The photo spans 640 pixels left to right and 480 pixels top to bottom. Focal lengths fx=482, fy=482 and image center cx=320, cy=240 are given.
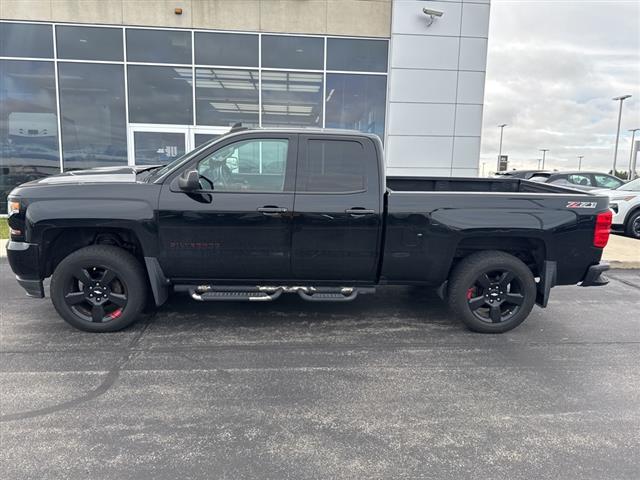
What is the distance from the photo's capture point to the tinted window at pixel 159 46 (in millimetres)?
12883

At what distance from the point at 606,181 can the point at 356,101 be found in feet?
24.9

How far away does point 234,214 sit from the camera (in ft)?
14.9

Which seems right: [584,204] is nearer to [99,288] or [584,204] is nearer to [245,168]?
[245,168]

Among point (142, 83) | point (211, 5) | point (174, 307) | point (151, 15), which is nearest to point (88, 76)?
point (142, 83)

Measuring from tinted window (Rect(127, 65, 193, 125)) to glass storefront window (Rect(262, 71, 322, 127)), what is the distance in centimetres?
212

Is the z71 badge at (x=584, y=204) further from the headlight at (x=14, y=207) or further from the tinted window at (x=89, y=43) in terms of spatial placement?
the tinted window at (x=89, y=43)

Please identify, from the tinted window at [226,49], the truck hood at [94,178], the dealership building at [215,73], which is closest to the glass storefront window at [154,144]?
the dealership building at [215,73]

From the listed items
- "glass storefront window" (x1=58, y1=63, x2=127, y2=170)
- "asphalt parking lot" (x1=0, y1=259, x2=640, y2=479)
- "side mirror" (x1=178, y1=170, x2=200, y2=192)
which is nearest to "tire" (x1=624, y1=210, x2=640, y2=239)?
"asphalt parking lot" (x1=0, y1=259, x2=640, y2=479)

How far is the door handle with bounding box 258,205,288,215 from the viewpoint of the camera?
4.54 m

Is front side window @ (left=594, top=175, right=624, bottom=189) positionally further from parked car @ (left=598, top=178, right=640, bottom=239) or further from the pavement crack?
the pavement crack

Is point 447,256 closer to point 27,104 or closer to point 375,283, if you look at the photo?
point 375,283

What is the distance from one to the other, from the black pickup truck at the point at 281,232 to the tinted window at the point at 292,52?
9341 mm

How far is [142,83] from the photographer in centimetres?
1311

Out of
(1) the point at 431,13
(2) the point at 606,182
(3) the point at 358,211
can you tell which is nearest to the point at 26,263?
(3) the point at 358,211
